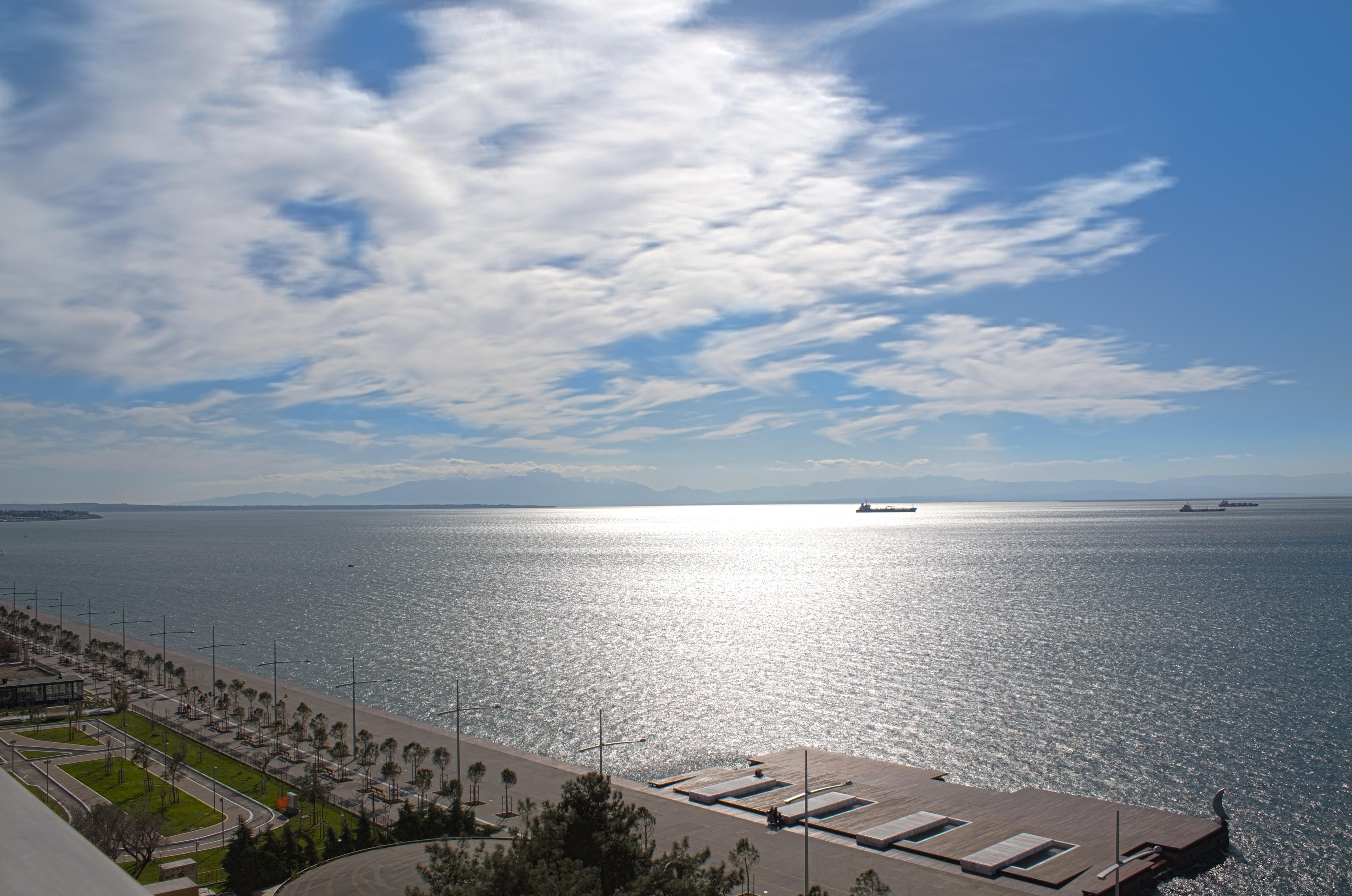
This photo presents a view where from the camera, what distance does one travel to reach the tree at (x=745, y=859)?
134ft

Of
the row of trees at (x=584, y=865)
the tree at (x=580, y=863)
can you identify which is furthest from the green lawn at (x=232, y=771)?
the tree at (x=580, y=863)

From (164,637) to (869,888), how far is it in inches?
3959

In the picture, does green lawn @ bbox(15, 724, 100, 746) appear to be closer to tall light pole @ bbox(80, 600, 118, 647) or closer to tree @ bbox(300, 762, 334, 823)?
tree @ bbox(300, 762, 334, 823)

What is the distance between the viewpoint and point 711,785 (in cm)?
5588

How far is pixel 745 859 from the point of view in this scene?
41.6 m

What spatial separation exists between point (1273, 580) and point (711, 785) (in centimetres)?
13495

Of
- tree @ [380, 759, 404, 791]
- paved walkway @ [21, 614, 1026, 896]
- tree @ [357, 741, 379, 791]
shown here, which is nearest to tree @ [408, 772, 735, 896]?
paved walkway @ [21, 614, 1026, 896]

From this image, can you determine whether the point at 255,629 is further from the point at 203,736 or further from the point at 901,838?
the point at 901,838

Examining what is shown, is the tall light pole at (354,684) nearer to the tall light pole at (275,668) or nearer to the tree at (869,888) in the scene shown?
the tall light pole at (275,668)

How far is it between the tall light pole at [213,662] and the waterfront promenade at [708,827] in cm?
218

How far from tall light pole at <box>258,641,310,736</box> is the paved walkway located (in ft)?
11.8

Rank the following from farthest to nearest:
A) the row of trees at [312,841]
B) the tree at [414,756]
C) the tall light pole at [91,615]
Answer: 1. the tall light pole at [91,615]
2. the tree at [414,756]
3. the row of trees at [312,841]

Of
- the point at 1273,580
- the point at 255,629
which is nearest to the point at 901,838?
the point at 255,629

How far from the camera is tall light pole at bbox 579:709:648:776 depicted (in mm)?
61688
